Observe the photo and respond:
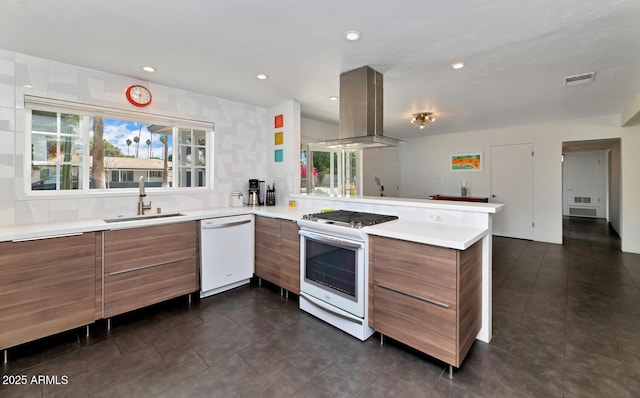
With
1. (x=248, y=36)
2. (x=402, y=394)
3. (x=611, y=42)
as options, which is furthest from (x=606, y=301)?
(x=248, y=36)

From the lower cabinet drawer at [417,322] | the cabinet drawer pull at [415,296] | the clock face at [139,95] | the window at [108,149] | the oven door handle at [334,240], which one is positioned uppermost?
the clock face at [139,95]

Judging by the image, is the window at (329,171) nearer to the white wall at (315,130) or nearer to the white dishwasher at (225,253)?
the white wall at (315,130)

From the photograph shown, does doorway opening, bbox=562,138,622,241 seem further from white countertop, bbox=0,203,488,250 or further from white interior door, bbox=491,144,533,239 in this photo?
white countertop, bbox=0,203,488,250

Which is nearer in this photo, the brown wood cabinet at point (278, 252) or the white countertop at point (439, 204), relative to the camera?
the white countertop at point (439, 204)

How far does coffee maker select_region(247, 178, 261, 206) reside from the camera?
3.82 metres

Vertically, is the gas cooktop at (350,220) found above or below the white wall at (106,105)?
below

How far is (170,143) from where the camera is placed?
11.0 feet

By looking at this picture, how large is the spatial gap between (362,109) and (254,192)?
1.93 meters

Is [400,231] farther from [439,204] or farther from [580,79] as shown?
[580,79]

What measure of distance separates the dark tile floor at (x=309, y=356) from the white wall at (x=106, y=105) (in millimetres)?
1137

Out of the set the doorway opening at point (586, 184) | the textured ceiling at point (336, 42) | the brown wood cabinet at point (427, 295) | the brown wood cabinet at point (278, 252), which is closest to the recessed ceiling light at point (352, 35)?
the textured ceiling at point (336, 42)

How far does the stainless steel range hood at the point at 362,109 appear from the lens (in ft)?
8.84

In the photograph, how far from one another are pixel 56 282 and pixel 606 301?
5007 mm

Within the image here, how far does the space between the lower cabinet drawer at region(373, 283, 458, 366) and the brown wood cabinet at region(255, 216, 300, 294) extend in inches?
38.7
